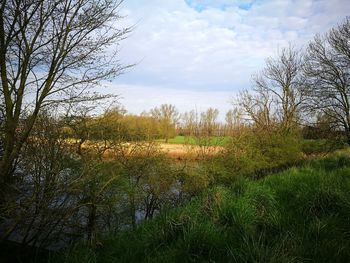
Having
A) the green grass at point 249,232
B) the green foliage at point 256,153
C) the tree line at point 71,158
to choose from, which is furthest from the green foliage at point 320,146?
the green grass at point 249,232

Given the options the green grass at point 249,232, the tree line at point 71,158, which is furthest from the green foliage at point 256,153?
the green grass at point 249,232

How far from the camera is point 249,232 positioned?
5812mm

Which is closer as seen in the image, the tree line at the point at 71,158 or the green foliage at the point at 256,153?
the tree line at the point at 71,158

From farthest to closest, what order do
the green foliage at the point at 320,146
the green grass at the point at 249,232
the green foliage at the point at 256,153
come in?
1. the green foliage at the point at 320,146
2. the green foliage at the point at 256,153
3. the green grass at the point at 249,232

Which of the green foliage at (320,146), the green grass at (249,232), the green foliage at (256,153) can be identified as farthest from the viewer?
the green foliage at (320,146)

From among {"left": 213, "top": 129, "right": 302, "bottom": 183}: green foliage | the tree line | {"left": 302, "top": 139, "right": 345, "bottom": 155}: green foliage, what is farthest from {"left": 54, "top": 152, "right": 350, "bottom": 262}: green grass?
{"left": 302, "top": 139, "right": 345, "bottom": 155}: green foliage

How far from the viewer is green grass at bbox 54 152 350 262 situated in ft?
16.3

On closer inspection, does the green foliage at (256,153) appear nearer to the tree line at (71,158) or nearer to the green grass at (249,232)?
the tree line at (71,158)

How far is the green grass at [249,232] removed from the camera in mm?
4957

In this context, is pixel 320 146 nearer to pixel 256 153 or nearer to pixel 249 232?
pixel 256 153

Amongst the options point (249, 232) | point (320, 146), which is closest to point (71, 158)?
point (249, 232)

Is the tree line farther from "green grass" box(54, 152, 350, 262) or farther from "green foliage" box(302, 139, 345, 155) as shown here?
"green foliage" box(302, 139, 345, 155)

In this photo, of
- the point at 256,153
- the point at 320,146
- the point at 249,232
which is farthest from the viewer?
the point at 320,146

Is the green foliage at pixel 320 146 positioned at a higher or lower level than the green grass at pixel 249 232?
higher
